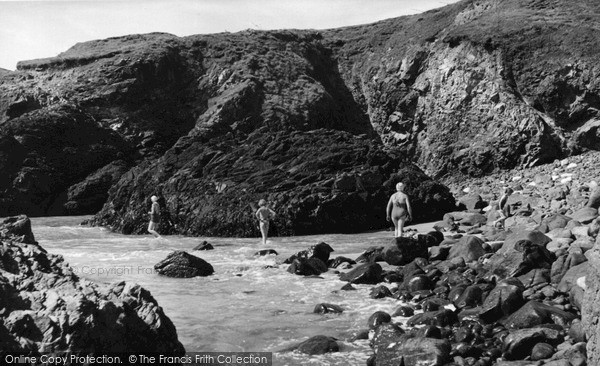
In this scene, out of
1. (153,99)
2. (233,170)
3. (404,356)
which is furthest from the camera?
(153,99)

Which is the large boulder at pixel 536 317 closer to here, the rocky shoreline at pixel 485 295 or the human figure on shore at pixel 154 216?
the rocky shoreline at pixel 485 295

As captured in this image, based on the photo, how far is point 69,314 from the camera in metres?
6.52

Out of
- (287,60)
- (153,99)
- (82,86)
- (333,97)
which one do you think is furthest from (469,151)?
(82,86)

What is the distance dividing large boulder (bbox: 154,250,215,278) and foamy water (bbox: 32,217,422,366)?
244 millimetres

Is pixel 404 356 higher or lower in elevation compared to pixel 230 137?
lower

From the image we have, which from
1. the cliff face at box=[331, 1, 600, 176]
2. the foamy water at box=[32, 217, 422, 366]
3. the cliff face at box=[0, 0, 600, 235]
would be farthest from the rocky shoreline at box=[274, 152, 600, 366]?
the cliff face at box=[331, 1, 600, 176]

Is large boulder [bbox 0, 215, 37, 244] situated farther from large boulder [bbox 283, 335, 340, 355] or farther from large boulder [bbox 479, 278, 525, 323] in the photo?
large boulder [bbox 479, 278, 525, 323]

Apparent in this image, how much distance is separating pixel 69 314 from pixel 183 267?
24.3 ft

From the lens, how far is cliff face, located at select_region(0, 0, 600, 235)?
2495cm

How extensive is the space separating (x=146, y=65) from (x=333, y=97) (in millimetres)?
13943

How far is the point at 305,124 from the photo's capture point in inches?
1619

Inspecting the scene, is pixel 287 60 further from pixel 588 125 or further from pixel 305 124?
pixel 588 125

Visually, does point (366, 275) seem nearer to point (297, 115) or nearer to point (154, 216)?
point (154, 216)

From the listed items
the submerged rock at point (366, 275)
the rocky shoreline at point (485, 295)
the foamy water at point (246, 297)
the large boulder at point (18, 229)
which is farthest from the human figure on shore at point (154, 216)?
the submerged rock at point (366, 275)
